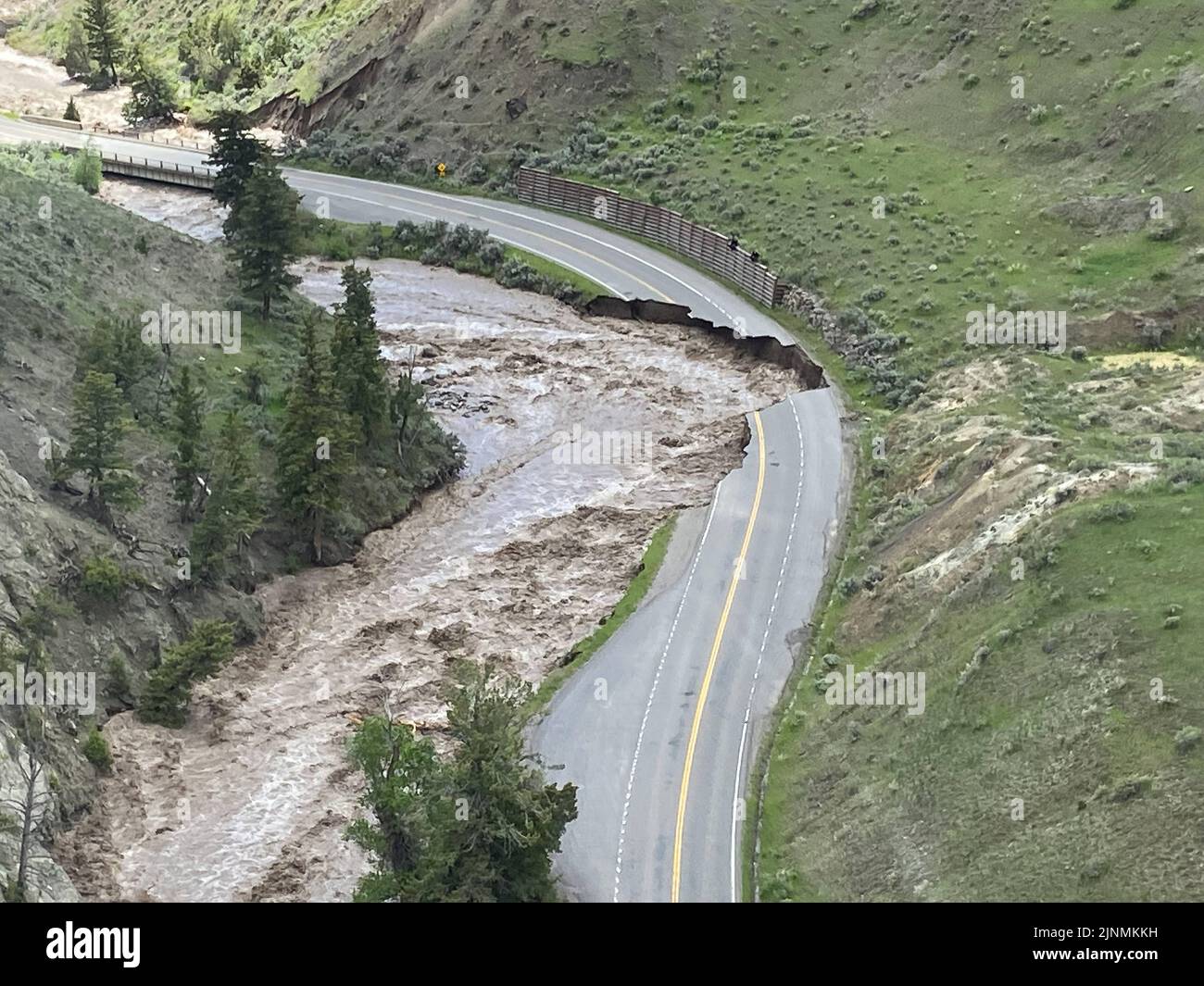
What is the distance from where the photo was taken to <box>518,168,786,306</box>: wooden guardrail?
7294 centimetres

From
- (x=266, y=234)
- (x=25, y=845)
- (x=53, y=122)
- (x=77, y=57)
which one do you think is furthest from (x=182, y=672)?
(x=77, y=57)

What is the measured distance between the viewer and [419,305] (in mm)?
75125

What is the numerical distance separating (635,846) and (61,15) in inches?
4538

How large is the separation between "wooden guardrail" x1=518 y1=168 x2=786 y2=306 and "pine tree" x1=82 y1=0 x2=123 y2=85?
4492 cm

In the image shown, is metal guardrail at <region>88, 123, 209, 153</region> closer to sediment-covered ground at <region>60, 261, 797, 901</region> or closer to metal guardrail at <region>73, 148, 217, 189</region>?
metal guardrail at <region>73, 148, 217, 189</region>

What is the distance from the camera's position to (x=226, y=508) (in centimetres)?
4741

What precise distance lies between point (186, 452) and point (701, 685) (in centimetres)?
1835

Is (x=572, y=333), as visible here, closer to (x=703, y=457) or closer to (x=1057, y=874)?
(x=703, y=457)
